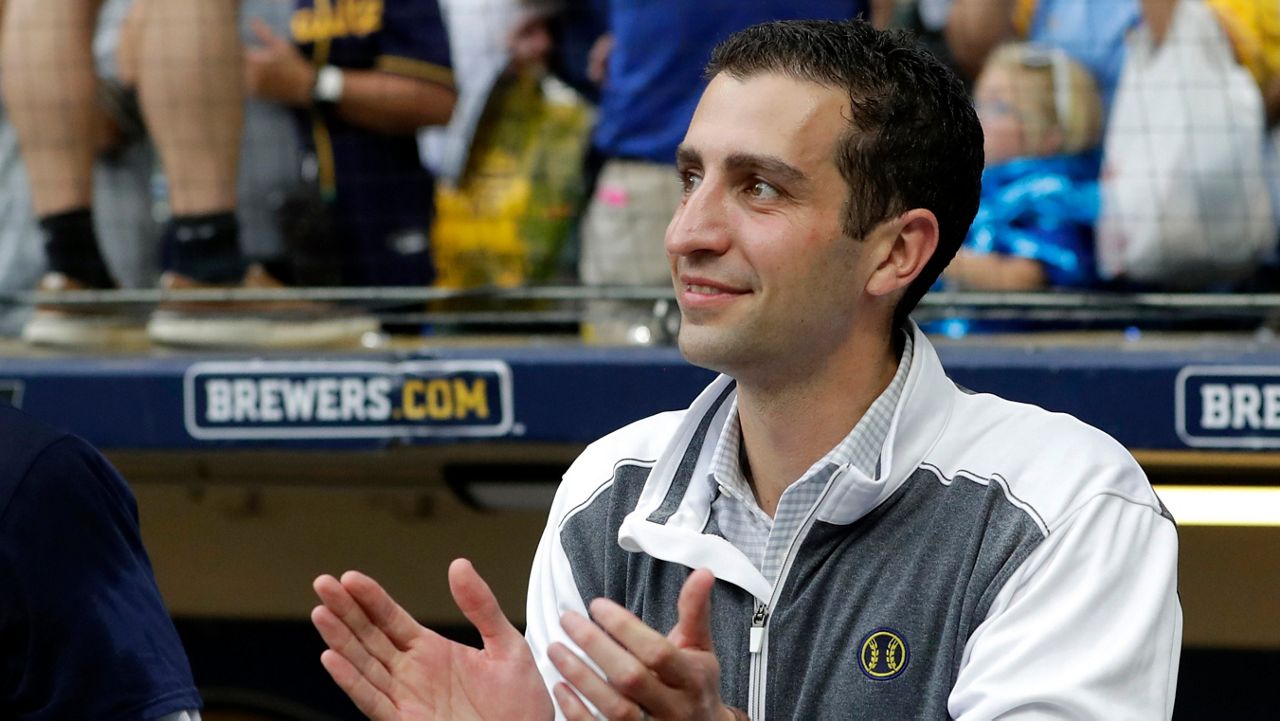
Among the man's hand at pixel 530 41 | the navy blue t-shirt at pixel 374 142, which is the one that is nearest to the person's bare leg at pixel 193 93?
the navy blue t-shirt at pixel 374 142

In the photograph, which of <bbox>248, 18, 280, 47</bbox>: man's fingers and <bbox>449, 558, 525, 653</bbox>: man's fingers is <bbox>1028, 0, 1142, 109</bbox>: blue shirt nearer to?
<bbox>248, 18, 280, 47</bbox>: man's fingers

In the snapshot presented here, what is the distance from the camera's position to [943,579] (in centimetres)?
156

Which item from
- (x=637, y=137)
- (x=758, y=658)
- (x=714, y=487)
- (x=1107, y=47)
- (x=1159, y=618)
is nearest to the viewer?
(x=1159, y=618)

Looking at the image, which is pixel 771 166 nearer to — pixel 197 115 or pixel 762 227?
pixel 762 227

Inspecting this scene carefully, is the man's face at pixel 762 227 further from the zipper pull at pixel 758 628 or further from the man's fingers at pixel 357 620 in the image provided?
the man's fingers at pixel 357 620

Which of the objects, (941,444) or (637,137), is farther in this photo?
(637,137)

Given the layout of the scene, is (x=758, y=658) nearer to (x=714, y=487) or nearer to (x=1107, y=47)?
(x=714, y=487)

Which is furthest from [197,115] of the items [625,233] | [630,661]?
[630,661]

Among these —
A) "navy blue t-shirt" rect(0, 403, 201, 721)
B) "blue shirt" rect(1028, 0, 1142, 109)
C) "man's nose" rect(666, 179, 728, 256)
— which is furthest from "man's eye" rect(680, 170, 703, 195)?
"blue shirt" rect(1028, 0, 1142, 109)

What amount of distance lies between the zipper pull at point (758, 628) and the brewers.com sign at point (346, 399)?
154cm

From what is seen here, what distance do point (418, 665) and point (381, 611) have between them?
0.21 ft

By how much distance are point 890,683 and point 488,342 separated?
6.37ft

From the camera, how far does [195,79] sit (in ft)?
11.6

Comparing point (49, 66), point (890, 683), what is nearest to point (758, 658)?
point (890, 683)
